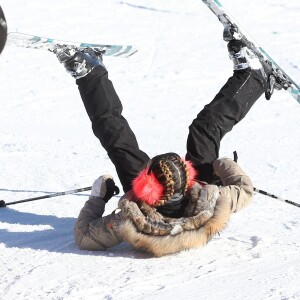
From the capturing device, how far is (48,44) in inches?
196

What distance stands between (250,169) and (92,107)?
1.83 meters

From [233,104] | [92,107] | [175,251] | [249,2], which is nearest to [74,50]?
[92,107]

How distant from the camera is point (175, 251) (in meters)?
3.99

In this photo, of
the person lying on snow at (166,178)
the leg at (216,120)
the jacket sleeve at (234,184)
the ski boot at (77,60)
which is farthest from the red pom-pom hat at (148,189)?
the ski boot at (77,60)

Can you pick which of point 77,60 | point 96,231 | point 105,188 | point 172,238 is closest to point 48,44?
point 77,60

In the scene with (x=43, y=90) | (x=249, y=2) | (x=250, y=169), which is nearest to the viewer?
(x=250, y=169)

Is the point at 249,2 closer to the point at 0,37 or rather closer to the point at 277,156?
the point at 277,156

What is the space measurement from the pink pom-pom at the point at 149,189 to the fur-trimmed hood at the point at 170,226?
7cm

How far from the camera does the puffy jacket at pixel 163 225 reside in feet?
13.0

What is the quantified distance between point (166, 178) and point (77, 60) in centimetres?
115

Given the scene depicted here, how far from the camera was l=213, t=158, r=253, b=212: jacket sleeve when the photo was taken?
4160 mm

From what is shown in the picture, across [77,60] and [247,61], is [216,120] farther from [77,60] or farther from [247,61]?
[77,60]

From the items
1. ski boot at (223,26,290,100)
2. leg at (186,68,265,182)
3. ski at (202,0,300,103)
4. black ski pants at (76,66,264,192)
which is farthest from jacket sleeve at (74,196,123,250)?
ski at (202,0,300,103)

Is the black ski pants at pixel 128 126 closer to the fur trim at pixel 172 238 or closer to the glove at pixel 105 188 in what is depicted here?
the glove at pixel 105 188
